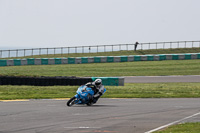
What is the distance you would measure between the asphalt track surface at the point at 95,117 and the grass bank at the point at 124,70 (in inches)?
860

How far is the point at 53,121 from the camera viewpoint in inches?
569

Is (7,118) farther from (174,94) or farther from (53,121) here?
(174,94)

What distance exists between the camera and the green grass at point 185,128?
1251 cm

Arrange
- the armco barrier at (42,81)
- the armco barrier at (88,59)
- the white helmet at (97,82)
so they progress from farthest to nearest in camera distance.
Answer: the armco barrier at (88,59) < the armco barrier at (42,81) < the white helmet at (97,82)

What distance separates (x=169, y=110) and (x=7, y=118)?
6248 mm

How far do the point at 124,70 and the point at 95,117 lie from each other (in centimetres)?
2996

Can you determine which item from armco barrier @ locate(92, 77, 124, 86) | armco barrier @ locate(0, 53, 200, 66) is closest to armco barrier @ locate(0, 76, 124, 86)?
armco barrier @ locate(92, 77, 124, 86)

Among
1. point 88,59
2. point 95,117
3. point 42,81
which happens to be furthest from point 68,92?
point 88,59

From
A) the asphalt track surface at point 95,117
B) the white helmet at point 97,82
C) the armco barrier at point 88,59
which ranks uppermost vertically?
the armco barrier at point 88,59

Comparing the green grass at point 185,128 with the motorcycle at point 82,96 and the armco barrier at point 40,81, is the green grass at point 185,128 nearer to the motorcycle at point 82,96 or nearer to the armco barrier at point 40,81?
the motorcycle at point 82,96

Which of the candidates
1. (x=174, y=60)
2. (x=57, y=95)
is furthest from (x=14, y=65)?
(x=57, y=95)

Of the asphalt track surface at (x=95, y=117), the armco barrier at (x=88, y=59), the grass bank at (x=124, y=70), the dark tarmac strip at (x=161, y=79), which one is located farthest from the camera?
the armco barrier at (x=88, y=59)

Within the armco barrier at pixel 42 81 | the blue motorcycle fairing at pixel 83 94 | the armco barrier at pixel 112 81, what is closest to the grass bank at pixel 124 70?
the armco barrier at pixel 112 81

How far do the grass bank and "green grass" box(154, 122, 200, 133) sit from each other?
90.2 feet
